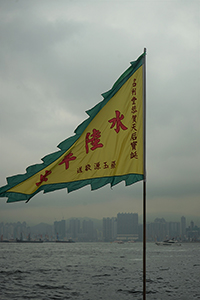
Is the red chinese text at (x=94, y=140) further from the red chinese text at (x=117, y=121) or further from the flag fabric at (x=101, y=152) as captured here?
the red chinese text at (x=117, y=121)

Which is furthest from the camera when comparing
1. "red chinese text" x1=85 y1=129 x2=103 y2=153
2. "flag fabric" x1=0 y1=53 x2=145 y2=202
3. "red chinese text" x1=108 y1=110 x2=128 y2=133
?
"red chinese text" x1=85 y1=129 x2=103 y2=153

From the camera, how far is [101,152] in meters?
7.82

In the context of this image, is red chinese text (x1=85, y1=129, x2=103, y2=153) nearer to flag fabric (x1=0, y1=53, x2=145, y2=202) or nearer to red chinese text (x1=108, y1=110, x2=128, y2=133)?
flag fabric (x1=0, y1=53, x2=145, y2=202)

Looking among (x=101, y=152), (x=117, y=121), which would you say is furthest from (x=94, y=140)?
(x=117, y=121)

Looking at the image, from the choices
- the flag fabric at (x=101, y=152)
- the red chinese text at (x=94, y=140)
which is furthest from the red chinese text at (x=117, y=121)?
the red chinese text at (x=94, y=140)

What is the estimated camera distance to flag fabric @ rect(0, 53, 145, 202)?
7520 millimetres

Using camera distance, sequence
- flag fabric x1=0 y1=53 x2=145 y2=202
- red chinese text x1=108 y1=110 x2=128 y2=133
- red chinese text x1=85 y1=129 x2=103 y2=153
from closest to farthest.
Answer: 1. flag fabric x1=0 y1=53 x2=145 y2=202
2. red chinese text x1=108 y1=110 x2=128 y2=133
3. red chinese text x1=85 y1=129 x2=103 y2=153

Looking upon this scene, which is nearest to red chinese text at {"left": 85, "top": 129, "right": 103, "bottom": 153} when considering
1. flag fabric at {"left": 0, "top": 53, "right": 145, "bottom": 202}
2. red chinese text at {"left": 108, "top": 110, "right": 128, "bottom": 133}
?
flag fabric at {"left": 0, "top": 53, "right": 145, "bottom": 202}

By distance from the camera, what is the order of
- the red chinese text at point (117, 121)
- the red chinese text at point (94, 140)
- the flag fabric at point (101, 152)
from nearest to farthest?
the flag fabric at point (101, 152)
the red chinese text at point (117, 121)
the red chinese text at point (94, 140)

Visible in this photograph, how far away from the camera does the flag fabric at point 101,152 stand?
7.52m

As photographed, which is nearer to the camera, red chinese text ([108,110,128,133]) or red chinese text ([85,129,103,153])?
red chinese text ([108,110,128,133])

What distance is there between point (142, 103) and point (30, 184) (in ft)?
10.7

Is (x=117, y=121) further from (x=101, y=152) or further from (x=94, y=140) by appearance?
(x=101, y=152)

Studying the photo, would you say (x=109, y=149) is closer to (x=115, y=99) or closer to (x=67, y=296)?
(x=115, y=99)
